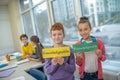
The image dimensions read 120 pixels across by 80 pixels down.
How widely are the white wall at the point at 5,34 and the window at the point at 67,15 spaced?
3.64 metres

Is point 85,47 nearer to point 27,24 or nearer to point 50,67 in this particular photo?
point 50,67

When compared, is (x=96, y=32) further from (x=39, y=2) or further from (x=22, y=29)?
(x=22, y=29)

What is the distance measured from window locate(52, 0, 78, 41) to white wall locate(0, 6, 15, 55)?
11.9ft

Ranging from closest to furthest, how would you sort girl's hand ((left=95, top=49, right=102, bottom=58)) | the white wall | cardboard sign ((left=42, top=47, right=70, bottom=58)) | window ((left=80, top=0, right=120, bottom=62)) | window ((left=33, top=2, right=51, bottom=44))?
1. cardboard sign ((left=42, top=47, right=70, bottom=58))
2. girl's hand ((left=95, top=49, right=102, bottom=58))
3. window ((left=80, top=0, right=120, bottom=62))
4. window ((left=33, top=2, right=51, bottom=44))
5. the white wall

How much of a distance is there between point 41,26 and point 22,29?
1527mm

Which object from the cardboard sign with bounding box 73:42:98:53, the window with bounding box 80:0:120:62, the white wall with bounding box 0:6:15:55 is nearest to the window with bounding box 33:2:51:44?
the window with bounding box 80:0:120:62

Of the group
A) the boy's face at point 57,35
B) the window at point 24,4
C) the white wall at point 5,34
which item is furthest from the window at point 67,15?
the white wall at point 5,34

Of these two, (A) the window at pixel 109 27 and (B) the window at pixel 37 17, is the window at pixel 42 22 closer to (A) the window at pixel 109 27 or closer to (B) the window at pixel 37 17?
(B) the window at pixel 37 17

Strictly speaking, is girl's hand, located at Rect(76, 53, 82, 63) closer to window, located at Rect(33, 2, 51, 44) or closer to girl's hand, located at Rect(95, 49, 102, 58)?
girl's hand, located at Rect(95, 49, 102, 58)

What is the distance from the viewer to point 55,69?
57.8 inches

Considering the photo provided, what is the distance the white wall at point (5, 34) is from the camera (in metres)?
6.76

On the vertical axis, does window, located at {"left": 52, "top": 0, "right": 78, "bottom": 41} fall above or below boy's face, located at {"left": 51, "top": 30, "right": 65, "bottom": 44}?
above

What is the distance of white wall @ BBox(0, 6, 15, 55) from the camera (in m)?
6.76

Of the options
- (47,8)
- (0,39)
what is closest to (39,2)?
(47,8)
